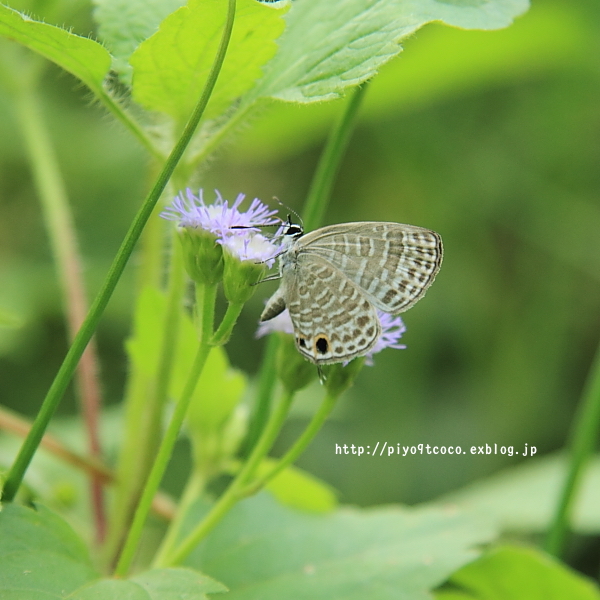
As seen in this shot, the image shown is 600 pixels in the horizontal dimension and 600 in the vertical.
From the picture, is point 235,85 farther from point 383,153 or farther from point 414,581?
point 383,153

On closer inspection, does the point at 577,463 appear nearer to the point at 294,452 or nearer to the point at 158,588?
the point at 294,452

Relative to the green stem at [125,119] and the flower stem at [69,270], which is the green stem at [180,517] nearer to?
the flower stem at [69,270]

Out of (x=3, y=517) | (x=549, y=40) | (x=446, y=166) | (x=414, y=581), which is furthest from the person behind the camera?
(x=446, y=166)

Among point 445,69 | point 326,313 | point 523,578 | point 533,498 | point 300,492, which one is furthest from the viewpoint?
point 445,69

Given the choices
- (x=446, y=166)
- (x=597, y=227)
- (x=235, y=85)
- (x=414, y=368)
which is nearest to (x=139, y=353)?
(x=235, y=85)

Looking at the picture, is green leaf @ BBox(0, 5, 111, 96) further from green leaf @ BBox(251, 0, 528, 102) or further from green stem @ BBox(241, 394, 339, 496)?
green stem @ BBox(241, 394, 339, 496)

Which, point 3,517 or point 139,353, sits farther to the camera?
point 139,353

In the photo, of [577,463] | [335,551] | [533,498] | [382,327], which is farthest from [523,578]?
[533,498]
